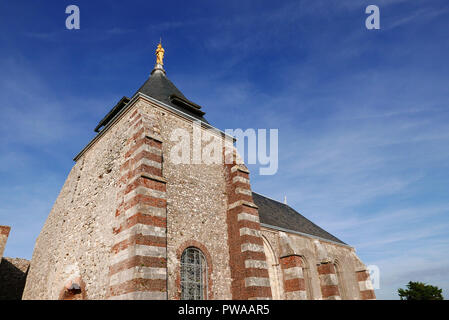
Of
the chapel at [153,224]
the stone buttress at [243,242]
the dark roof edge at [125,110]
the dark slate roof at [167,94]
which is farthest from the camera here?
the dark slate roof at [167,94]

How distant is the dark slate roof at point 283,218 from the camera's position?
18.5m

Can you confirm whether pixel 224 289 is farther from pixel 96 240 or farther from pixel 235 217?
pixel 96 240

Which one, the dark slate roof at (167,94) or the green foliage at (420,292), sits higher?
the dark slate roof at (167,94)

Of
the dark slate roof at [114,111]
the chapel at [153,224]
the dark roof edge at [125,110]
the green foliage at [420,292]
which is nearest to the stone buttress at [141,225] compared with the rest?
the chapel at [153,224]

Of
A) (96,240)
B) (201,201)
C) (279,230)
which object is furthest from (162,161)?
(279,230)

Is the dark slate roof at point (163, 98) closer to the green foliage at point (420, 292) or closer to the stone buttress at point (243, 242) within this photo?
the stone buttress at point (243, 242)

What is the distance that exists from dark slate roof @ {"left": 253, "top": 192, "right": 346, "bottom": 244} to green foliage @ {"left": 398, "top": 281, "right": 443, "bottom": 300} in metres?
20.5

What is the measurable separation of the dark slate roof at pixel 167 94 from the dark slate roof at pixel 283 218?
7915mm

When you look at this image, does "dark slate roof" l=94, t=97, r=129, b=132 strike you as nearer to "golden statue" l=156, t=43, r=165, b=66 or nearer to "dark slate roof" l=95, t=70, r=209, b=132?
"dark slate roof" l=95, t=70, r=209, b=132

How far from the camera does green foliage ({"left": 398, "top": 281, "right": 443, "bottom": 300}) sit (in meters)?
34.0

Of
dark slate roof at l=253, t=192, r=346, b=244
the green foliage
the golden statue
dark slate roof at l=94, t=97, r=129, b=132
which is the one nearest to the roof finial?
the golden statue

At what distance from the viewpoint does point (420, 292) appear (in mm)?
34812

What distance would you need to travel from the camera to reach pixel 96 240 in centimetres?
1030

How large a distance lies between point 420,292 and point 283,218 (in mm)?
27582
